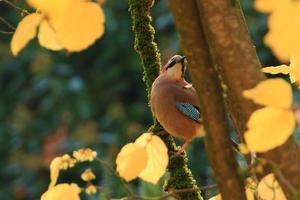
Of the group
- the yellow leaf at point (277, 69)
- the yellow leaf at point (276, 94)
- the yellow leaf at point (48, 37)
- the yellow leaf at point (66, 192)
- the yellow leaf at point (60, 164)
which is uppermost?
the yellow leaf at point (48, 37)

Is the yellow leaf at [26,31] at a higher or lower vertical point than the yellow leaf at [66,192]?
higher

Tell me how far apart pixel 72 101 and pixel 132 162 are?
3350 mm

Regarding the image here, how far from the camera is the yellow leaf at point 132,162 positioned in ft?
1.73

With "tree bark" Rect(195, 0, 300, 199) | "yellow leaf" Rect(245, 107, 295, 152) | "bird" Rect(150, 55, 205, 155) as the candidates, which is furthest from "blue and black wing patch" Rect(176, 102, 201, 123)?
"yellow leaf" Rect(245, 107, 295, 152)

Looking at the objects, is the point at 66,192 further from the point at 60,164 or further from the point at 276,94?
the point at 276,94

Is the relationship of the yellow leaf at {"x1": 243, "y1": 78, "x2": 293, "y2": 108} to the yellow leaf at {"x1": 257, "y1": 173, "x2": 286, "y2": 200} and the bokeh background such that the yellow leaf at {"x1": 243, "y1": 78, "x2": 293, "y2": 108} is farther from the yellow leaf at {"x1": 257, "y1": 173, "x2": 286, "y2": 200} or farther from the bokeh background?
the bokeh background

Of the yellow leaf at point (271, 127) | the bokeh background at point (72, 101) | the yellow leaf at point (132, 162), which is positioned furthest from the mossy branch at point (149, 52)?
the bokeh background at point (72, 101)

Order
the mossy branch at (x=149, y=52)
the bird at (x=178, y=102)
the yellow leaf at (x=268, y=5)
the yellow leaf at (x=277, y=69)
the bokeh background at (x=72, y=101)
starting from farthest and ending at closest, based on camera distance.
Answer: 1. the bokeh background at (x=72, y=101)
2. the bird at (x=178, y=102)
3. the mossy branch at (x=149, y=52)
4. the yellow leaf at (x=277, y=69)
5. the yellow leaf at (x=268, y=5)

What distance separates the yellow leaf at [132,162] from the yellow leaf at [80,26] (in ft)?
0.40

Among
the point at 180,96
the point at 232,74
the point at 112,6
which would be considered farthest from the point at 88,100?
the point at 232,74

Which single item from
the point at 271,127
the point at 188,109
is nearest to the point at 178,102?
the point at 188,109

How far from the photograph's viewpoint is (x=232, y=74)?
564 mm

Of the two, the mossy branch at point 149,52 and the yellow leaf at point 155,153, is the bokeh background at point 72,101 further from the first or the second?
the yellow leaf at point 155,153

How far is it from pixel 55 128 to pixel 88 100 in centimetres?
21
